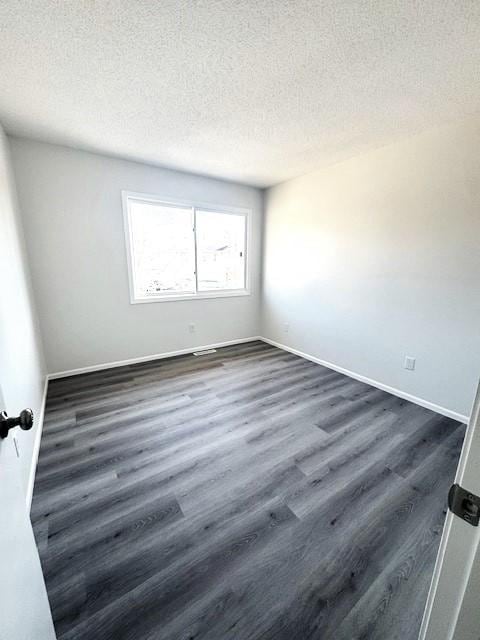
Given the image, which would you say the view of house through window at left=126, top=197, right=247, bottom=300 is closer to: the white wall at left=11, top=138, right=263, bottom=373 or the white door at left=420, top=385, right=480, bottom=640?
the white wall at left=11, top=138, right=263, bottom=373

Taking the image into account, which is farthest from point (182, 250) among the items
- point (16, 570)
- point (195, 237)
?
point (16, 570)

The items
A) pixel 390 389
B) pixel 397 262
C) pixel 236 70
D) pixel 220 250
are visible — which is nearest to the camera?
pixel 236 70

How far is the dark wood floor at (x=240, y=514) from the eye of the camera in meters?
1.01

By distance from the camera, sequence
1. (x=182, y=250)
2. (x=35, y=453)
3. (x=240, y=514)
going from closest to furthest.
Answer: (x=240, y=514)
(x=35, y=453)
(x=182, y=250)

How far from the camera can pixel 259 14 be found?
3.96ft

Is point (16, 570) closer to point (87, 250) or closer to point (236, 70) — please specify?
point (236, 70)

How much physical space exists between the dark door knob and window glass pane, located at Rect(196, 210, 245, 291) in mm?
3285

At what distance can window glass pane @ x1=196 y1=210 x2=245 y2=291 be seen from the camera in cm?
377

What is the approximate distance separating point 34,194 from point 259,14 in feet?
8.61

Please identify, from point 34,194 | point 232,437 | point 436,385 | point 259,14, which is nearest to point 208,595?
point 232,437

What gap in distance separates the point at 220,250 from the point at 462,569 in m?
3.93

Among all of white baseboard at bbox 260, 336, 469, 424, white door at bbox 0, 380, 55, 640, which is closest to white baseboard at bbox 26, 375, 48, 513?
white door at bbox 0, 380, 55, 640

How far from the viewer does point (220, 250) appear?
4008mm

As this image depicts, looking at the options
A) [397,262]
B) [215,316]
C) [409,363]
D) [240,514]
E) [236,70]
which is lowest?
[240,514]
